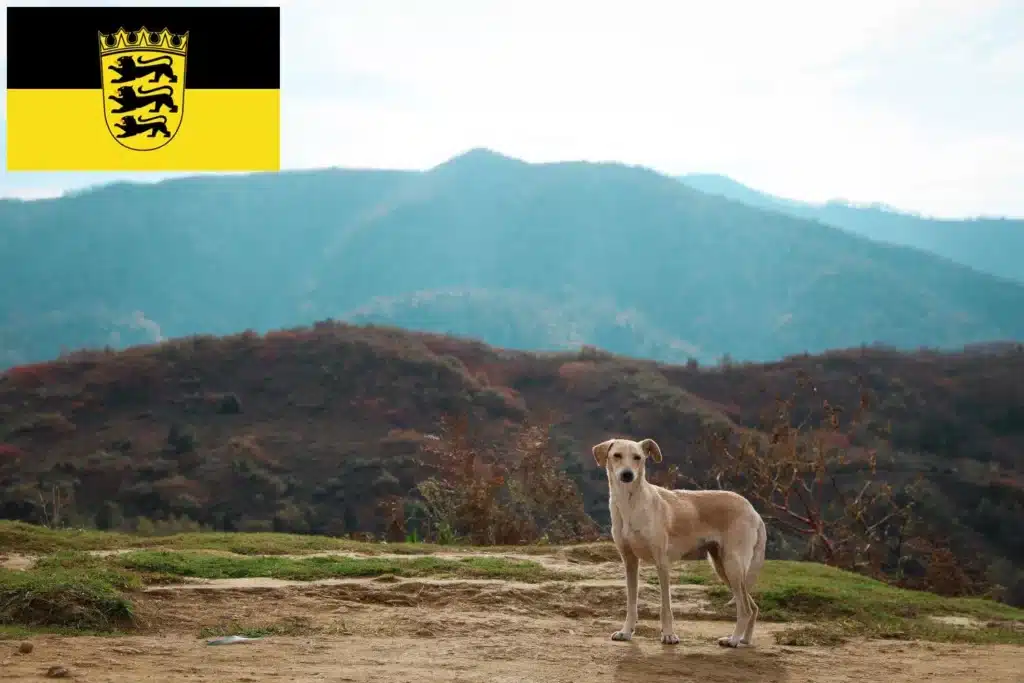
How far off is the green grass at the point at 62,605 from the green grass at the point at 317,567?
178cm

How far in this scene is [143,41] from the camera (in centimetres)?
1535

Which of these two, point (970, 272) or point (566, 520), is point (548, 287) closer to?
point (970, 272)

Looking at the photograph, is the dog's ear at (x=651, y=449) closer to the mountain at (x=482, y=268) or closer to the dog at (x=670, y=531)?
the dog at (x=670, y=531)

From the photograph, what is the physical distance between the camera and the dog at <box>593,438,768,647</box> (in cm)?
877

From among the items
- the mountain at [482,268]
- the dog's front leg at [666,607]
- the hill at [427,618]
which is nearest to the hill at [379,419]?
the hill at [427,618]

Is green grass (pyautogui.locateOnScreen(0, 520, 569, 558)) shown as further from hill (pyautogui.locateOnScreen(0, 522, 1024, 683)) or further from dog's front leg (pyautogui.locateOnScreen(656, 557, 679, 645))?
dog's front leg (pyautogui.locateOnScreen(656, 557, 679, 645))

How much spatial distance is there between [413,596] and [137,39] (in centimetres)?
984

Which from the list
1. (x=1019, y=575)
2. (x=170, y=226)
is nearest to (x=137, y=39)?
(x=1019, y=575)

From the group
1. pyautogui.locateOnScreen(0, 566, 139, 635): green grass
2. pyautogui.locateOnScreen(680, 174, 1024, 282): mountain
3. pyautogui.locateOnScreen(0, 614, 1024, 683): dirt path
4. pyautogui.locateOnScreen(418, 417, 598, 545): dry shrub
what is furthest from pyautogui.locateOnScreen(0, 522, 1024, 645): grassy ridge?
pyautogui.locateOnScreen(680, 174, 1024, 282): mountain

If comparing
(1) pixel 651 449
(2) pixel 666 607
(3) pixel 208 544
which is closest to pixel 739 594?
(2) pixel 666 607

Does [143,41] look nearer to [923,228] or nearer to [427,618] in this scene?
[427,618]

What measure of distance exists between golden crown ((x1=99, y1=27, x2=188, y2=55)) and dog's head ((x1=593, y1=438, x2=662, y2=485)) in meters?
10.3

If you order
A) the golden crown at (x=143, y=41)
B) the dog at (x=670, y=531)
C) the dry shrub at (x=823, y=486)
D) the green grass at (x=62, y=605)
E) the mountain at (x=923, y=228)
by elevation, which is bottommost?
the dry shrub at (x=823, y=486)

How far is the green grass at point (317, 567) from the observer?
1162 centimetres
